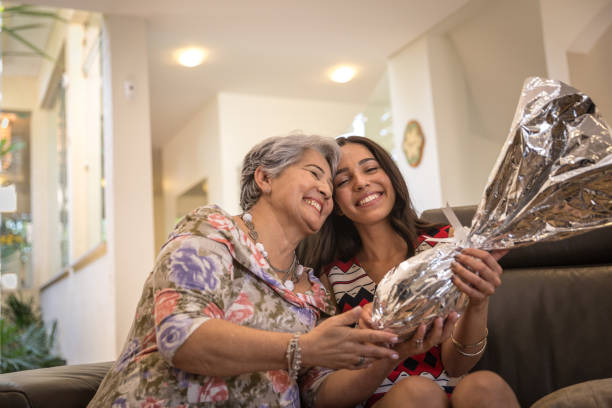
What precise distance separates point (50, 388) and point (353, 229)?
1004mm

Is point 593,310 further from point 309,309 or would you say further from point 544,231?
point 309,309

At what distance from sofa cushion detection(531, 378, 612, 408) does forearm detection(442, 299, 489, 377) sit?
392mm

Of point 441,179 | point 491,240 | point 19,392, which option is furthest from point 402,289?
point 441,179

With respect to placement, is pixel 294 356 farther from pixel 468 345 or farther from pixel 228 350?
pixel 468 345

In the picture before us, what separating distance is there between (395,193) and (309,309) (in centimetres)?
55

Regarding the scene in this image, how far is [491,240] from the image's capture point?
1.15m

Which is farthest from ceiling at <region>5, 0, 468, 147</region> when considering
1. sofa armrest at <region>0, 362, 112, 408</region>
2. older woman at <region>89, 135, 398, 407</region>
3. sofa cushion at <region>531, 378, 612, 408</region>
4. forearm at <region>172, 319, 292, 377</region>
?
sofa cushion at <region>531, 378, 612, 408</region>

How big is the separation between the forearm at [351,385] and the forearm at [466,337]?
221mm

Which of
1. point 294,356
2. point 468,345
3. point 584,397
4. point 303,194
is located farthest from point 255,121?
point 584,397

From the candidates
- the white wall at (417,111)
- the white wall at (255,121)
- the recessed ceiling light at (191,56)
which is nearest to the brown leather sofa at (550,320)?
the white wall at (417,111)

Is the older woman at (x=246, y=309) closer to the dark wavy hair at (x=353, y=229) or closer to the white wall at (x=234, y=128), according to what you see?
the dark wavy hair at (x=353, y=229)

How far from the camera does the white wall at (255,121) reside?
21.5 feet

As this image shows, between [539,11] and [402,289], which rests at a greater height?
[539,11]

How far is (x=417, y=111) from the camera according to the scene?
548cm
